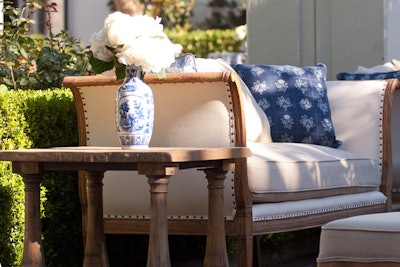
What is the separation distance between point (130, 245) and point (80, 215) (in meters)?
0.31

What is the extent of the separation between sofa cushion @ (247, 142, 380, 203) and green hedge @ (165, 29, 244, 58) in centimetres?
1134

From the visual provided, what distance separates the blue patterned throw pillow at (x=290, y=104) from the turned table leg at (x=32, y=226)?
1609mm

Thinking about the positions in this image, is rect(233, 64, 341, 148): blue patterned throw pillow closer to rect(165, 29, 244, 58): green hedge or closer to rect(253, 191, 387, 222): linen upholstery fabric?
Answer: rect(253, 191, 387, 222): linen upholstery fabric

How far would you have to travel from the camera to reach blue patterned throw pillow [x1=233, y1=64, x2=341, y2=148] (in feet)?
16.0

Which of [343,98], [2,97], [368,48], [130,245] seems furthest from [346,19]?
[2,97]

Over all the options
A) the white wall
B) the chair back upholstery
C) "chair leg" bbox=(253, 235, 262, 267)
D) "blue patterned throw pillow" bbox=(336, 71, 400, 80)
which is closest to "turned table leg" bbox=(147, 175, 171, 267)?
the chair back upholstery

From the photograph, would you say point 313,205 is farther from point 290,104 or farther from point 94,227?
point 94,227

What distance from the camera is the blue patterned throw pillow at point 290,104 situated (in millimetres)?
4871

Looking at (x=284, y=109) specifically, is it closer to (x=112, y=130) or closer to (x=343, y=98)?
(x=343, y=98)

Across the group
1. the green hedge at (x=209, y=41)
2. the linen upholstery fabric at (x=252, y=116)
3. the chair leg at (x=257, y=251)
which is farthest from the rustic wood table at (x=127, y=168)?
the green hedge at (x=209, y=41)

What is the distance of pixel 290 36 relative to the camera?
6516 millimetres

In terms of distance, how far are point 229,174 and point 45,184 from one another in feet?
2.72

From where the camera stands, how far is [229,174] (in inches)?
155

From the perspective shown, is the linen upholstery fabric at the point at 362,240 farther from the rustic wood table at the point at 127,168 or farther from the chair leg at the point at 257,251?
the chair leg at the point at 257,251
